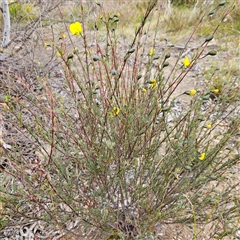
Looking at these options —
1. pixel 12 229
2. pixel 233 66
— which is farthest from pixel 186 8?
pixel 12 229

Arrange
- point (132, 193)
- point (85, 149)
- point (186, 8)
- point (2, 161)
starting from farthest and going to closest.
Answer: point (186, 8), point (2, 161), point (132, 193), point (85, 149)

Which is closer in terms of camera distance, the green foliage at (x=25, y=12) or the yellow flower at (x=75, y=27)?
the yellow flower at (x=75, y=27)

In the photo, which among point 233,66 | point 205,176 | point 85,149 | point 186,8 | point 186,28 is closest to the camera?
point 85,149

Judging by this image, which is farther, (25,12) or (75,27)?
(25,12)

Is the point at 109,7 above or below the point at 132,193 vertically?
above

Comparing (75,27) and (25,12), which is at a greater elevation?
(75,27)

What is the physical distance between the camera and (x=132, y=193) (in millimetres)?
1792

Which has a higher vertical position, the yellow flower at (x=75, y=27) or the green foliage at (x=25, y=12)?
the yellow flower at (x=75, y=27)

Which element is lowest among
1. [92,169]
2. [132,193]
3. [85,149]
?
[132,193]

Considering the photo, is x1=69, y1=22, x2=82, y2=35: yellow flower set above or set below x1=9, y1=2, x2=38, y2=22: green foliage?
above

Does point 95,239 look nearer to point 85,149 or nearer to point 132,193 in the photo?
point 132,193

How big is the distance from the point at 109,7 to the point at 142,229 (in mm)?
5252

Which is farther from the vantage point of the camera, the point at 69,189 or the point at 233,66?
the point at 233,66

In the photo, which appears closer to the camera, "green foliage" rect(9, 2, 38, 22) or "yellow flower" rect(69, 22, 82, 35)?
"yellow flower" rect(69, 22, 82, 35)
